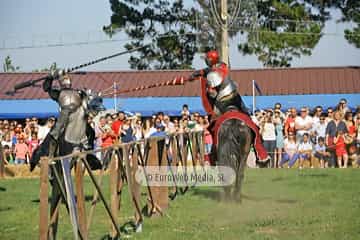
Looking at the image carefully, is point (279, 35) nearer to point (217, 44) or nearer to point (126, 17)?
point (126, 17)

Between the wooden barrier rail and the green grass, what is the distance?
26 cm

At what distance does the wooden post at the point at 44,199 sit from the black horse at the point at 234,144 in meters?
5.43

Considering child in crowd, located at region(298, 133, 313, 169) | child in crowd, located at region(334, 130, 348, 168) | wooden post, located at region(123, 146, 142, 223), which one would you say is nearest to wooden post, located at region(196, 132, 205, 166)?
child in crowd, located at region(298, 133, 313, 169)

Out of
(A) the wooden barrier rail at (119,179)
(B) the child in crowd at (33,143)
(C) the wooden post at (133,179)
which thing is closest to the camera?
(A) the wooden barrier rail at (119,179)

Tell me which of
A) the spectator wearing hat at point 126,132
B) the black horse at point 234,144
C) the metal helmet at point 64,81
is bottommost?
the black horse at point 234,144

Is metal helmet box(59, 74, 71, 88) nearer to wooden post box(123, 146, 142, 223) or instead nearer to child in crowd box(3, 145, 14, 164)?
wooden post box(123, 146, 142, 223)

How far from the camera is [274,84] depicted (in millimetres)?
35500

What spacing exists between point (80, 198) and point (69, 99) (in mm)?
4423

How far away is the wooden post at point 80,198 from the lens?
26.1 feet

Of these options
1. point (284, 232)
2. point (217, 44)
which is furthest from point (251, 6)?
point (284, 232)

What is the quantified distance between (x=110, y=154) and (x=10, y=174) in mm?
12588

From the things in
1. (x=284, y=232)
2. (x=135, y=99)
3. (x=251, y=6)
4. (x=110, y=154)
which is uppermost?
(x=251, y=6)

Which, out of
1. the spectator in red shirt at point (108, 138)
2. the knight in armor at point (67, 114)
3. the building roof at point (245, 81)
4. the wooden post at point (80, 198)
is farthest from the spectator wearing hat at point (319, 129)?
the wooden post at point (80, 198)

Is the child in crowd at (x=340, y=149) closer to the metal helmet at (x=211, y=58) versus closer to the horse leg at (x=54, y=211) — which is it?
the metal helmet at (x=211, y=58)
